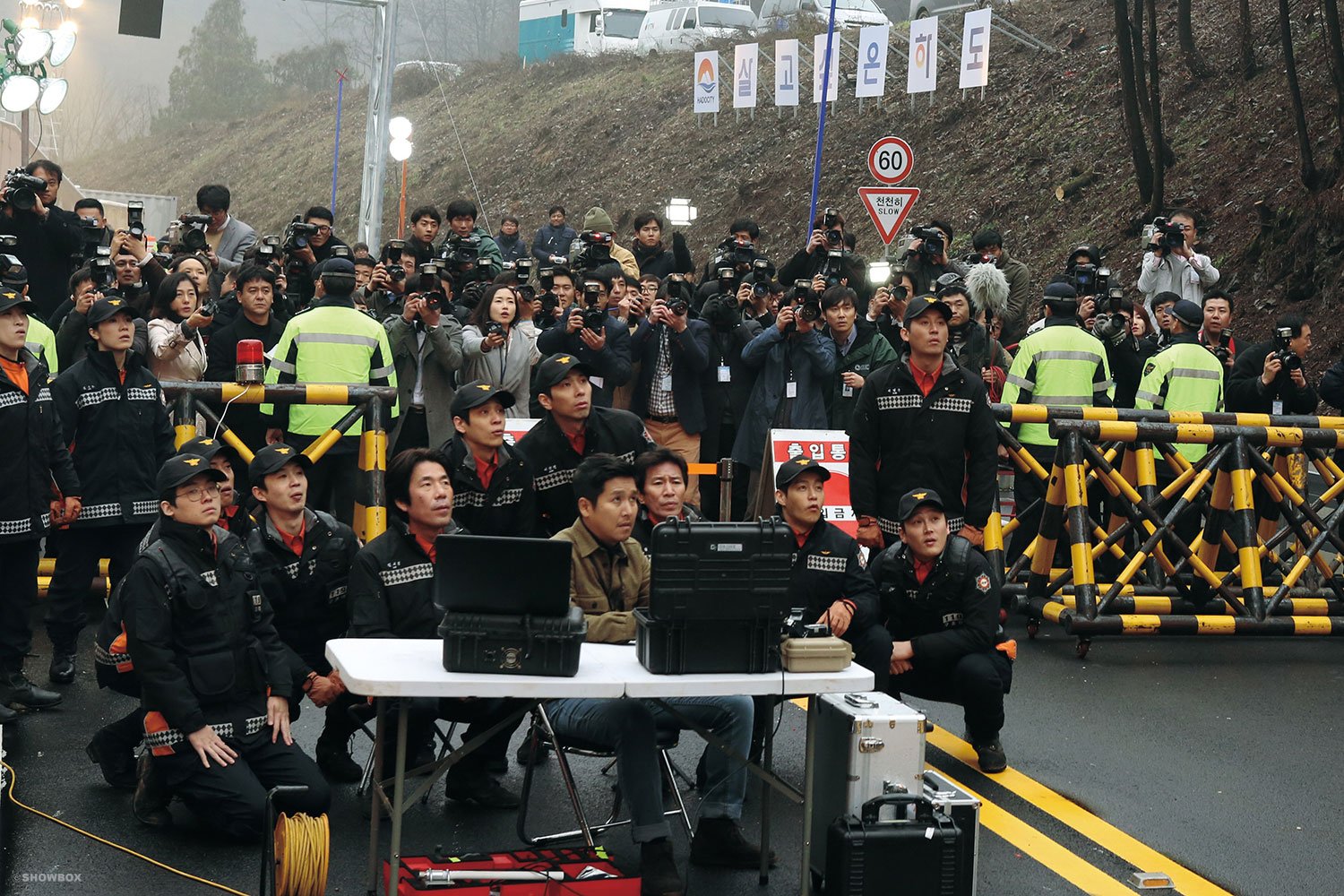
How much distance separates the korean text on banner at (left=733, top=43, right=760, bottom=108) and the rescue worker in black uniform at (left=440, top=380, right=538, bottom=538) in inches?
1105

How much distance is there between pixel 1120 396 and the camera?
1250 centimetres

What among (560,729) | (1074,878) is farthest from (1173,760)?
(560,729)

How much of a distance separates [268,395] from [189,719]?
4.08 m

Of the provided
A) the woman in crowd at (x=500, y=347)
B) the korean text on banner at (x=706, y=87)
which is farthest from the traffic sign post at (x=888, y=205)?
the korean text on banner at (x=706, y=87)

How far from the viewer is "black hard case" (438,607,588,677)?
4.97 m

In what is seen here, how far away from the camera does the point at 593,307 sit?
1084 centimetres

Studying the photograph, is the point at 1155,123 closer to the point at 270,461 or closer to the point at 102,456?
the point at 102,456

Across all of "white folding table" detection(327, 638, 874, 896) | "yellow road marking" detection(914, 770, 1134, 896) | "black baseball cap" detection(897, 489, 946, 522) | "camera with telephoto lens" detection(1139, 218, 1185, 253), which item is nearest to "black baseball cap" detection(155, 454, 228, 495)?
"white folding table" detection(327, 638, 874, 896)

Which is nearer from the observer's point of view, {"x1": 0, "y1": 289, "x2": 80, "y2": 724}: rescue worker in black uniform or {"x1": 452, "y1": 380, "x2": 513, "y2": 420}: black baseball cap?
{"x1": 452, "y1": 380, "x2": 513, "y2": 420}: black baseball cap

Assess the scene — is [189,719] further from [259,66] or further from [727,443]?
[259,66]

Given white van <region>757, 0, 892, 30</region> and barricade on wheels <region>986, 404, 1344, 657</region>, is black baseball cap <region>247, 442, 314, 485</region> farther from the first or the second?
white van <region>757, 0, 892, 30</region>

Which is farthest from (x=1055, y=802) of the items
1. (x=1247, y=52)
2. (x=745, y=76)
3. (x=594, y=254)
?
(x=745, y=76)

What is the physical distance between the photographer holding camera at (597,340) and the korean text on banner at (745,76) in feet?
78.8

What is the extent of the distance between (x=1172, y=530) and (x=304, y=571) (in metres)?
5.92
